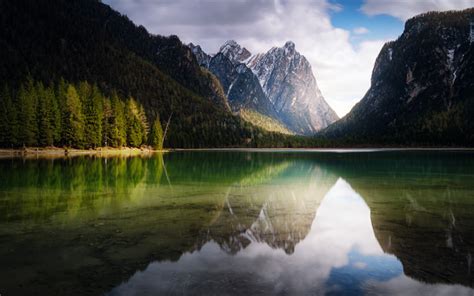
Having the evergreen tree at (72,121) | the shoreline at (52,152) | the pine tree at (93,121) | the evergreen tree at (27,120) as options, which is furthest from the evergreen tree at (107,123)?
the evergreen tree at (27,120)

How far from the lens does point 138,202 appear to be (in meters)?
25.9

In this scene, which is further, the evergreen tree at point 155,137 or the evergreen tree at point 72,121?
the evergreen tree at point 155,137

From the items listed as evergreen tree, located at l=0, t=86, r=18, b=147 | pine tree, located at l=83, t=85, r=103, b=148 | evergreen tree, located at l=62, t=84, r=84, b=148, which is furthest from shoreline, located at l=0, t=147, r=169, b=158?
evergreen tree, located at l=62, t=84, r=84, b=148

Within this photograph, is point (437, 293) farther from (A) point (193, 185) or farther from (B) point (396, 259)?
(A) point (193, 185)

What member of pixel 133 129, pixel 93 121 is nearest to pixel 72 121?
pixel 93 121

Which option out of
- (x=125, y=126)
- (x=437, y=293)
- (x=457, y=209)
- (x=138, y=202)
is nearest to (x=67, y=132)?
(x=125, y=126)

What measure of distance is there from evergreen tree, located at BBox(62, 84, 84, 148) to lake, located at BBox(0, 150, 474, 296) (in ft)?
223

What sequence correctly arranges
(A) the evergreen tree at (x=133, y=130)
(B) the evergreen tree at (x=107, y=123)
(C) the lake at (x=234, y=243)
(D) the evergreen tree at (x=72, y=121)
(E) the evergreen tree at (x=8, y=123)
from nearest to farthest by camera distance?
(C) the lake at (x=234, y=243)
(E) the evergreen tree at (x=8, y=123)
(D) the evergreen tree at (x=72, y=121)
(B) the evergreen tree at (x=107, y=123)
(A) the evergreen tree at (x=133, y=130)

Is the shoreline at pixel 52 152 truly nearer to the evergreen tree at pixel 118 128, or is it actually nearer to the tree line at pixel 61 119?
the tree line at pixel 61 119

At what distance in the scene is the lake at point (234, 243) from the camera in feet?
37.5

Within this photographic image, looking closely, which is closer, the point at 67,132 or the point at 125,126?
the point at 67,132

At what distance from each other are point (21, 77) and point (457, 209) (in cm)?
18923

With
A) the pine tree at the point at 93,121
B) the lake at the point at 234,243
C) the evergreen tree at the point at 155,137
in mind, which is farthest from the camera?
the evergreen tree at the point at 155,137

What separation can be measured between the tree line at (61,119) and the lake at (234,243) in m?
63.1
